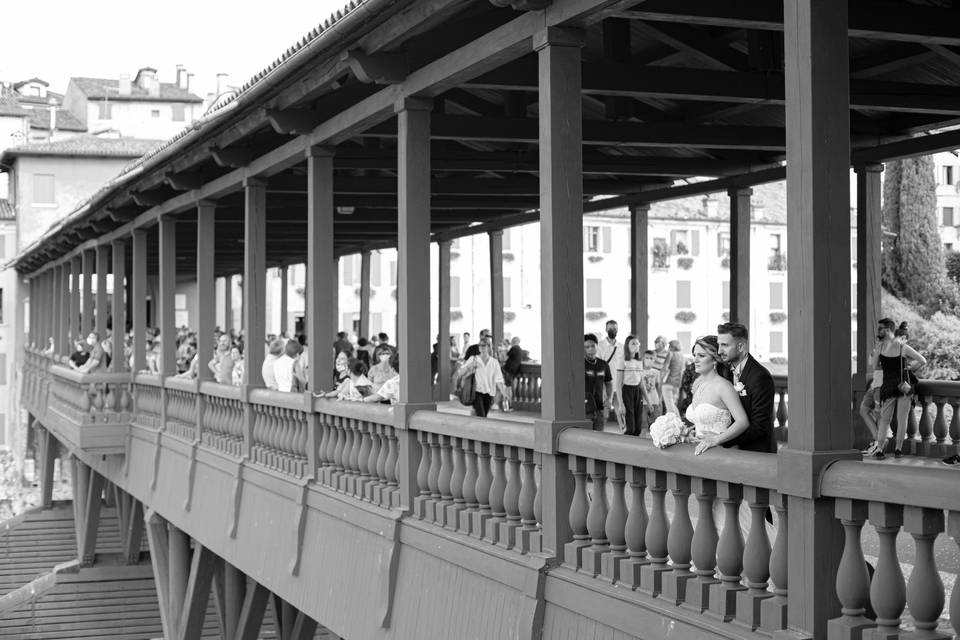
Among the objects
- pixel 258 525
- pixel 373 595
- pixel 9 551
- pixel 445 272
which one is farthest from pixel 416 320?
pixel 9 551

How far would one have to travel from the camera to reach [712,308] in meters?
67.4

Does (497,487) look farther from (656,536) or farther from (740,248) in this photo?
(740,248)

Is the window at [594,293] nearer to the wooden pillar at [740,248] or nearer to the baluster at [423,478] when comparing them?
the wooden pillar at [740,248]

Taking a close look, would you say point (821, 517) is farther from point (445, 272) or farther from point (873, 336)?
point (445, 272)

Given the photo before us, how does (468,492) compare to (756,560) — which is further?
(468,492)

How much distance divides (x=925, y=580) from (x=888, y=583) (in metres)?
0.18

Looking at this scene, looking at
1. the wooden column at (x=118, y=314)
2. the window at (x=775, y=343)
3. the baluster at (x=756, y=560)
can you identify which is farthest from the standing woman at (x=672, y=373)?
the window at (x=775, y=343)

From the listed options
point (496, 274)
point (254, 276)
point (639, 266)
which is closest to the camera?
point (254, 276)

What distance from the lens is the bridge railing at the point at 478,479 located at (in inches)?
300

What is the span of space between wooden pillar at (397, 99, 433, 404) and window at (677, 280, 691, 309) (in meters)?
57.4

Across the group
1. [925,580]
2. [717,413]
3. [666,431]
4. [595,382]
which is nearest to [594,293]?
[595,382]

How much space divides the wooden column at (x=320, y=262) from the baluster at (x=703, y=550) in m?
6.36

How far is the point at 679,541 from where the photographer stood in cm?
596

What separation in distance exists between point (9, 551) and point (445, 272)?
1672 centimetres
